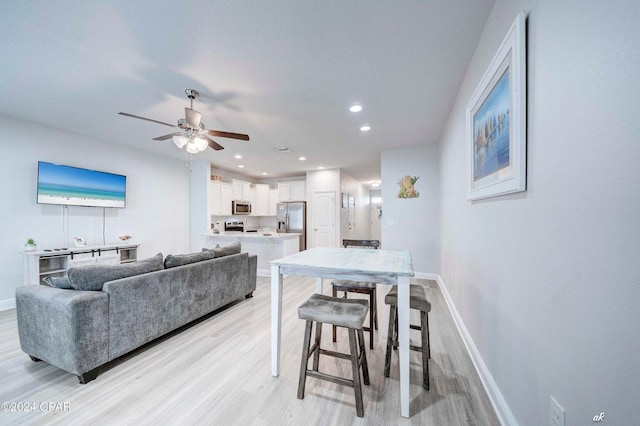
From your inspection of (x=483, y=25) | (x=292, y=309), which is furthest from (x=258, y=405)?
(x=483, y=25)

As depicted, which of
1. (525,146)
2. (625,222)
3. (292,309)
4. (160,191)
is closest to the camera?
(625,222)

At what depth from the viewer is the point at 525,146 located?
1.12 meters

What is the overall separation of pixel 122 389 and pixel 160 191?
14.4 feet

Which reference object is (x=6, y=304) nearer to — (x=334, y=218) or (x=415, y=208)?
(x=334, y=218)

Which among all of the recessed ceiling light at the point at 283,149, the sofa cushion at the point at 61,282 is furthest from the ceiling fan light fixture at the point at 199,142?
the recessed ceiling light at the point at 283,149

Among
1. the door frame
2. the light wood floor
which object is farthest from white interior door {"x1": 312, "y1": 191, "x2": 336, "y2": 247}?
the light wood floor

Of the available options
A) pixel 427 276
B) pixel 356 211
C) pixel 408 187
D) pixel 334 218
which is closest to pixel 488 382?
pixel 427 276

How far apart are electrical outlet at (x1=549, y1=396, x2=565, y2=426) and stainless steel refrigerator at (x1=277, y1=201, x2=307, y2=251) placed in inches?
228

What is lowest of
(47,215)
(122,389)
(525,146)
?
(122,389)

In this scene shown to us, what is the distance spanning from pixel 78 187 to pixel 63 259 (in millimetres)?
1114

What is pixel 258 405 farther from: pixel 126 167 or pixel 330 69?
pixel 126 167

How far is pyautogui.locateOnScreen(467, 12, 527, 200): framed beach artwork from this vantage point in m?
1.14

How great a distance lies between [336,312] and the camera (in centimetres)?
153

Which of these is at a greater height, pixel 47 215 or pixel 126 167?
pixel 126 167
